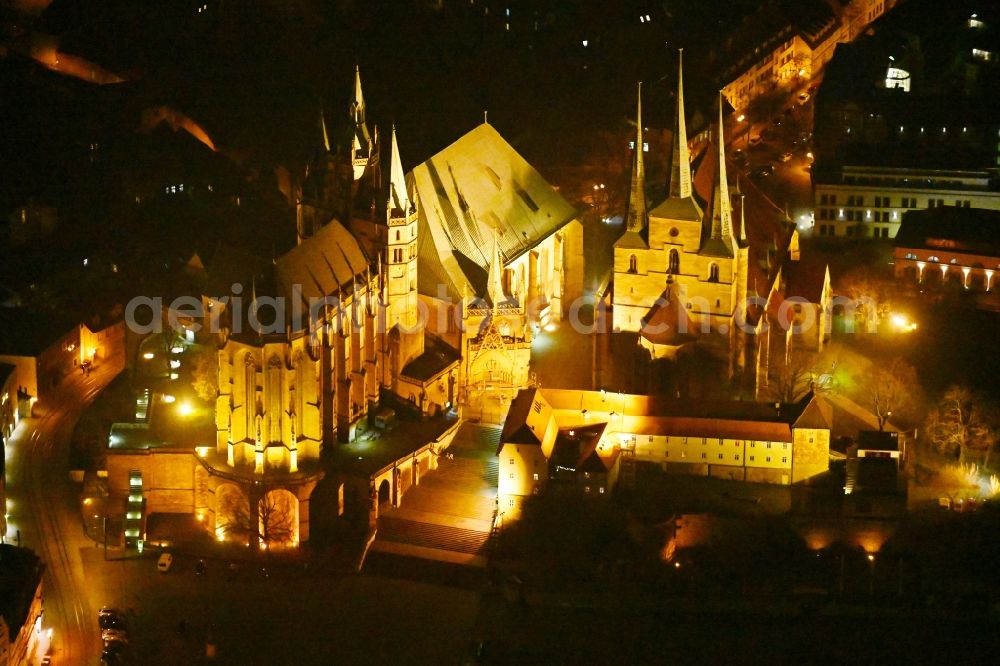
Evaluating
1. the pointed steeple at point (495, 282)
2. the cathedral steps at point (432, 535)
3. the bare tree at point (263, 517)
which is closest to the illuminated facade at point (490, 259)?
the pointed steeple at point (495, 282)

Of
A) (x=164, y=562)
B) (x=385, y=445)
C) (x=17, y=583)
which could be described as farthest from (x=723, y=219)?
(x=17, y=583)

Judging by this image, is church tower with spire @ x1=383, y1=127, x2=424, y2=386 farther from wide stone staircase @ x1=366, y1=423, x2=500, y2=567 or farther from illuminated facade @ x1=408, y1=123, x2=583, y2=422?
wide stone staircase @ x1=366, y1=423, x2=500, y2=567

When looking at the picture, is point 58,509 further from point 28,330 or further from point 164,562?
point 28,330

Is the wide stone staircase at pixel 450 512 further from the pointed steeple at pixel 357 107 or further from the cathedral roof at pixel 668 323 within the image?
the pointed steeple at pixel 357 107

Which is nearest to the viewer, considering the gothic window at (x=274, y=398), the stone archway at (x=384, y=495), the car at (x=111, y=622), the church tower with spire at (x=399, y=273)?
the car at (x=111, y=622)

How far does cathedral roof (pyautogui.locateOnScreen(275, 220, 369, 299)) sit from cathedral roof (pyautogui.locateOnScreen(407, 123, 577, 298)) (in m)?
6.17

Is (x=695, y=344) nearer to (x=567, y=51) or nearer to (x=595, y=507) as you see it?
(x=595, y=507)

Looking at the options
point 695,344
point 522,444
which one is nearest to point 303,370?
point 522,444

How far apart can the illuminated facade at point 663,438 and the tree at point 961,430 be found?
17.7ft

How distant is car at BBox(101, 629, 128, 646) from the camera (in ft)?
221

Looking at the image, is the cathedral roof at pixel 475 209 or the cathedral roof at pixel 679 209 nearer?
the cathedral roof at pixel 679 209

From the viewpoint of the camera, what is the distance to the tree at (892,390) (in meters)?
80.4

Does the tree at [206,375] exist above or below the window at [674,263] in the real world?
below

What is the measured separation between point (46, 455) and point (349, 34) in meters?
52.0
